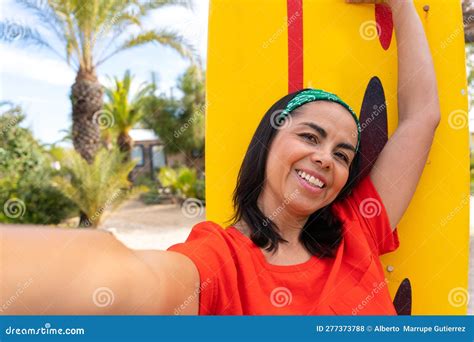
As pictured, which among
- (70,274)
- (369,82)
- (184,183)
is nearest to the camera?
(70,274)

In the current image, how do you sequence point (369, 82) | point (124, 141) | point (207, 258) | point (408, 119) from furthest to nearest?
point (124, 141), point (369, 82), point (408, 119), point (207, 258)

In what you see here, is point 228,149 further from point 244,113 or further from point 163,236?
point 163,236

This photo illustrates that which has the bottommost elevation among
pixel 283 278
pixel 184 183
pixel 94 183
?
pixel 184 183

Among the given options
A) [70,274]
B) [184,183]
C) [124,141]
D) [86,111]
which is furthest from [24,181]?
[70,274]

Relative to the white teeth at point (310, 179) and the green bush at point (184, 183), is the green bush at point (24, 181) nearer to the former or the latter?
the green bush at point (184, 183)

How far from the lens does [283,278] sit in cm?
135

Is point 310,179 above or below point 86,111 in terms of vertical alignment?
above

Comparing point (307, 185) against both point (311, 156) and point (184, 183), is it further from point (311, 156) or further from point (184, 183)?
point (184, 183)

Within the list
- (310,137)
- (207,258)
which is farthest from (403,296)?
(207,258)

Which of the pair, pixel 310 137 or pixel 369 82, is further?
pixel 369 82

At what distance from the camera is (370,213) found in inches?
64.8

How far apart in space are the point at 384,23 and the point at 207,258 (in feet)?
4.65

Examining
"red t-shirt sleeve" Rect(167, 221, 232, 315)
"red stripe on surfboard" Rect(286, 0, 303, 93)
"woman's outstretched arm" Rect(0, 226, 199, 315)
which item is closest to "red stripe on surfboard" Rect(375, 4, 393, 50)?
"red stripe on surfboard" Rect(286, 0, 303, 93)

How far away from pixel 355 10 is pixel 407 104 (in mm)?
517
